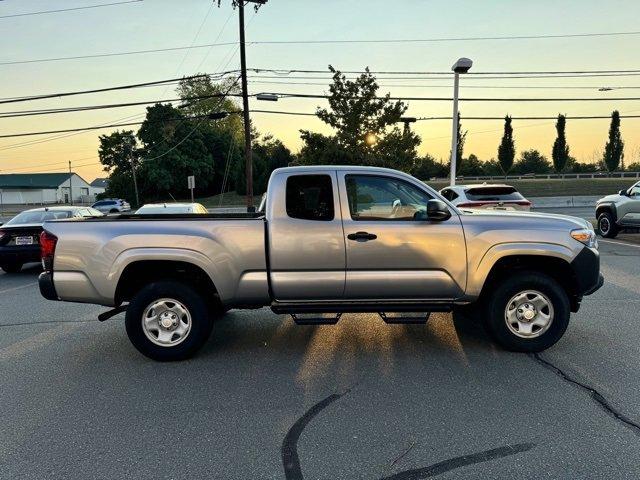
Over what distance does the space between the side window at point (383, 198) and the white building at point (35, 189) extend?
8745 cm

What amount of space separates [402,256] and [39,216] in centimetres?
992

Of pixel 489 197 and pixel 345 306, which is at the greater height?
pixel 489 197

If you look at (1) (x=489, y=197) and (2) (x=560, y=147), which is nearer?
(1) (x=489, y=197)

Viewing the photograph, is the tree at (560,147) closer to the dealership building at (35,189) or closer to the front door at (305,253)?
the front door at (305,253)

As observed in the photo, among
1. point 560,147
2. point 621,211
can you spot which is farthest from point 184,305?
point 560,147

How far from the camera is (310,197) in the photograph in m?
4.73

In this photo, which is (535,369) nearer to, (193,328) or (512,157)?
(193,328)

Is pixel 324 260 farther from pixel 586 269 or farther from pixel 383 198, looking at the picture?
pixel 586 269

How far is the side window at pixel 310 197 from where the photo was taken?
4668mm

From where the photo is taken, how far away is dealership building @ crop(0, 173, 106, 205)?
86.4 m

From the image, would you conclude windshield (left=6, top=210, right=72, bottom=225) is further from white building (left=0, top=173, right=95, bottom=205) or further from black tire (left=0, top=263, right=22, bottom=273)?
white building (left=0, top=173, right=95, bottom=205)

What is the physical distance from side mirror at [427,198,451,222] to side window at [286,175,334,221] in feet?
3.21

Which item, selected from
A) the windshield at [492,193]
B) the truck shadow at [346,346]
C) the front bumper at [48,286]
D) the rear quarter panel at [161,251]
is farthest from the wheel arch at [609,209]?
the front bumper at [48,286]

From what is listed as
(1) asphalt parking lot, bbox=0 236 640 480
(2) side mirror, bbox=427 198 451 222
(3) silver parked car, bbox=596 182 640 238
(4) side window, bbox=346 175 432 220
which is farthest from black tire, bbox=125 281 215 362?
(3) silver parked car, bbox=596 182 640 238
